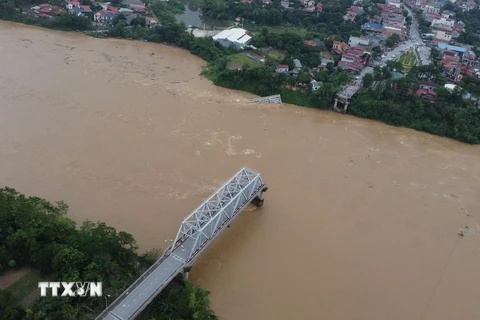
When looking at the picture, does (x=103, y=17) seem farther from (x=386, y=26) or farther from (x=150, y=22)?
(x=386, y=26)

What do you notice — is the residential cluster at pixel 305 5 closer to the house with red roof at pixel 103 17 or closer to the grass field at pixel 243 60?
the house with red roof at pixel 103 17

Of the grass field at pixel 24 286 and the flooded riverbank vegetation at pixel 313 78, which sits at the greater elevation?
the flooded riverbank vegetation at pixel 313 78

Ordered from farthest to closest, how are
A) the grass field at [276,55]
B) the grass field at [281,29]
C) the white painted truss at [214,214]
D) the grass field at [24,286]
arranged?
the grass field at [281,29] → the grass field at [276,55] → the white painted truss at [214,214] → the grass field at [24,286]

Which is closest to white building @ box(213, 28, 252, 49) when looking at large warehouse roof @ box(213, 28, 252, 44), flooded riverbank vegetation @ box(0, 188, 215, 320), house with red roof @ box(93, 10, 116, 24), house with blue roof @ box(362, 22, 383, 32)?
large warehouse roof @ box(213, 28, 252, 44)

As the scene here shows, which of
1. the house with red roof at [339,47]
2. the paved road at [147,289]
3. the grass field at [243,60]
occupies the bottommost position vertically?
the paved road at [147,289]

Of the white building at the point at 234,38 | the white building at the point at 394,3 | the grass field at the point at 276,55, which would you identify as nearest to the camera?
the grass field at the point at 276,55

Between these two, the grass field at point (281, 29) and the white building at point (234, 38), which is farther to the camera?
the grass field at point (281, 29)

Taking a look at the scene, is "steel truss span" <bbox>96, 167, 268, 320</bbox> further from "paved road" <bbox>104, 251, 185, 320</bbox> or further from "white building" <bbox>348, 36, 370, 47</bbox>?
"white building" <bbox>348, 36, 370, 47</bbox>

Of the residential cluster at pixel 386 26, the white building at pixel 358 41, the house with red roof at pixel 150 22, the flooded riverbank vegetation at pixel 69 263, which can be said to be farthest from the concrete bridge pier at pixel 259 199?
the residential cluster at pixel 386 26
